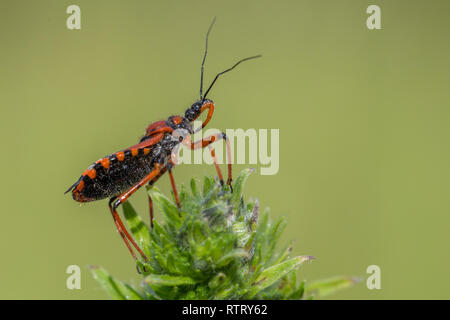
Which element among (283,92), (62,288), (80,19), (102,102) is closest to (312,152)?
(283,92)

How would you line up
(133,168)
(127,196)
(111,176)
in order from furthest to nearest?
1. (133,168)
2. (111,176)
3. (127,196)

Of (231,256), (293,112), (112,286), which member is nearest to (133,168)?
(112,286)

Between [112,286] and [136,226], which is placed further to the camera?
[136,226]

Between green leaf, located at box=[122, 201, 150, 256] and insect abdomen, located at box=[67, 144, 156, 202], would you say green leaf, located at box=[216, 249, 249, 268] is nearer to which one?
green leaf, located at box=[122, 201, 150, 256]

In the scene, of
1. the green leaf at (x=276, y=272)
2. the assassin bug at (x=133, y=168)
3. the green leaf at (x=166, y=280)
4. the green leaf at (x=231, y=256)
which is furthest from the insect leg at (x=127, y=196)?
the green leaf at (x=276, y=272)

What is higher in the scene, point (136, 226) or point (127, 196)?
point (127, 196)

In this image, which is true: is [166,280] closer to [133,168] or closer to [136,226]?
[136,226]
